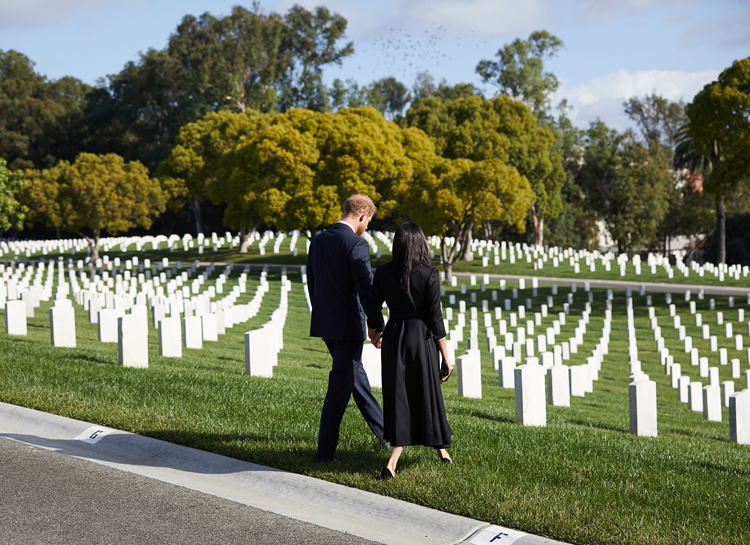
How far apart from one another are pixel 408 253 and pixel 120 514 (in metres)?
2.46

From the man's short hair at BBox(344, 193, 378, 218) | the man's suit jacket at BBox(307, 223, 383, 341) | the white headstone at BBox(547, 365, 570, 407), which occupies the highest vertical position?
the man's short hair at BBox(344, 193, 378, 218)

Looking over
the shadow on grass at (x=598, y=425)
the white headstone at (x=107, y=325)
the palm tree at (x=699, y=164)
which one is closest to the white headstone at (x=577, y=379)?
the shadow on grass at (x=598, y=425)

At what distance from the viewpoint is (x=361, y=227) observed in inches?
212

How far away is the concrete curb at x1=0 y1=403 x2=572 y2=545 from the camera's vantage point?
13.9 feet

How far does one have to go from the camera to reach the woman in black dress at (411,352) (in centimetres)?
493

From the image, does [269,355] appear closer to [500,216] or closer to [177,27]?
[500,216]

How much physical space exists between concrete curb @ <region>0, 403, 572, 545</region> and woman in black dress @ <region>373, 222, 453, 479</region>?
0.44 meters

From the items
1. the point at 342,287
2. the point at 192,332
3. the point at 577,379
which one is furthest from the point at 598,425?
the point at 192,332

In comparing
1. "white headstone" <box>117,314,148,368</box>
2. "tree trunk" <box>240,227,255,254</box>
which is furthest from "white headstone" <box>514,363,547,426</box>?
"tree trunk" <box>240,227,255,254</box>

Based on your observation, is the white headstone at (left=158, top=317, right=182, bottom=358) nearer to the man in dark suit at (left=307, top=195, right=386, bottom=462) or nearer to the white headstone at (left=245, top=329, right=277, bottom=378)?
the white headstone at (left=245, top=329, right=277, bottom=378)

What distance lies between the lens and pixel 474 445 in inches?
227

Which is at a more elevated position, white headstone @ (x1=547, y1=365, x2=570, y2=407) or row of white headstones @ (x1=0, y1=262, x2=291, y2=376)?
row of white headstones @ (x1=0, y1=262, x2=291, y2=376)

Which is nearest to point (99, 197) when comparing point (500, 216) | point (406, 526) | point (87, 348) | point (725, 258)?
point (500, 216)

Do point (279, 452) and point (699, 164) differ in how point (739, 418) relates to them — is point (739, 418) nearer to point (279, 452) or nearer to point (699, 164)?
point (279, 452)
